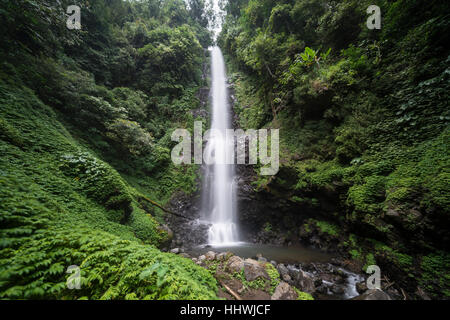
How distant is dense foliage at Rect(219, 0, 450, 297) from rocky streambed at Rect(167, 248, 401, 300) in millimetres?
905

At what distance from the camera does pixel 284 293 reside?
3367mm

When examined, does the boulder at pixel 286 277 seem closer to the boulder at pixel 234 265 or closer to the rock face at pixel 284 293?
the rock face at pixel 284 293

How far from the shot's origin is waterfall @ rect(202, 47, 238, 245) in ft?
29.3

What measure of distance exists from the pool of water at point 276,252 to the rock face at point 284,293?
8.12 feet

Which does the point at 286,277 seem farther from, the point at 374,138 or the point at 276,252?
the point at 374,138

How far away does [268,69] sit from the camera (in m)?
10.8

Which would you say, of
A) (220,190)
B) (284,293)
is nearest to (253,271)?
(284,293)

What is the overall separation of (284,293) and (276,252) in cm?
360

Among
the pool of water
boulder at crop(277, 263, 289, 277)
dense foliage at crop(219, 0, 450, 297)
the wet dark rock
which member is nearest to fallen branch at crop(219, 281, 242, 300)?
boulder at crop(277, 263, 289, 277)

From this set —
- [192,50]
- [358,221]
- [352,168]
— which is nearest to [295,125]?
[352,168]

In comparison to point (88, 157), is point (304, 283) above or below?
below

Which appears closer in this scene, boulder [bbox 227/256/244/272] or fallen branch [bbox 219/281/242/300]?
fallen branch [bbox 219/281/242/300]

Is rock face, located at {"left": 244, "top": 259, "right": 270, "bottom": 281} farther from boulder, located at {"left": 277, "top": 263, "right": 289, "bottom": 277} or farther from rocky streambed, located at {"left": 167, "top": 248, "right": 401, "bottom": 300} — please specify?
boulder, located at {"left": 277, "top": 263, "right": 289, "bottom": 277}

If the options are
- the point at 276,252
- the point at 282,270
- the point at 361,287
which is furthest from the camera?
the point at 276,252
